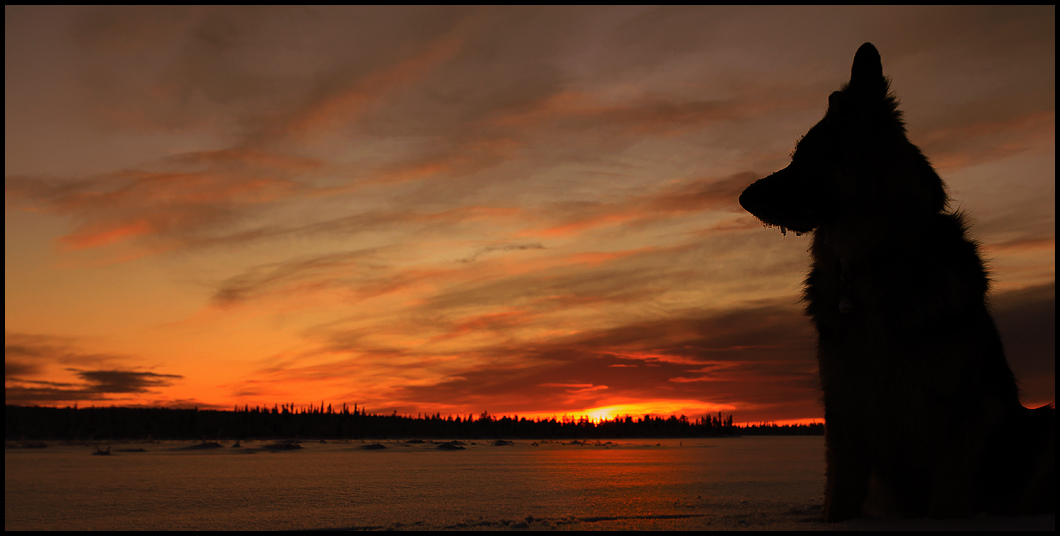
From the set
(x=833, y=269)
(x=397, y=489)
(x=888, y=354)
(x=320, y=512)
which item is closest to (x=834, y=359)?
(x=888, y=354)

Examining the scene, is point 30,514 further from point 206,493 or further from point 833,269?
point 833,269

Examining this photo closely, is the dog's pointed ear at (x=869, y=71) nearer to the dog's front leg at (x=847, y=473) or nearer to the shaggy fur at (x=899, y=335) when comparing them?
the shaggy fur at (x=899, y=335)

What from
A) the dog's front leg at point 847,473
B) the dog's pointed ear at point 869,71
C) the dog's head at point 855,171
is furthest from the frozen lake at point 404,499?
the dog's pointed ear at point 869,71

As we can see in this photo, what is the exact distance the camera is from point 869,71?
3928mm

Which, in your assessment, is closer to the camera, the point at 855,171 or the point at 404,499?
the point at 855,171

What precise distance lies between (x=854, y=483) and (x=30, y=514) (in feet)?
23.9

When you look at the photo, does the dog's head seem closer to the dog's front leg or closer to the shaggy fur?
the shaggy fur

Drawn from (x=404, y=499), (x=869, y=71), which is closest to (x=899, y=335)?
(x=869, y=71)

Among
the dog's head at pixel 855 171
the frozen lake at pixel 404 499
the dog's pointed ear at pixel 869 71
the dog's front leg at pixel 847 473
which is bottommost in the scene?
the frozen lake at pixel 404 499

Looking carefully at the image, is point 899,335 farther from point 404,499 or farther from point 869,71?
point 404,499

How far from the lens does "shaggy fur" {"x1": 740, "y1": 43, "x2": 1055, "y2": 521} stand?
3.83 metres

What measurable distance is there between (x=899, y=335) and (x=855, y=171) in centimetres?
101

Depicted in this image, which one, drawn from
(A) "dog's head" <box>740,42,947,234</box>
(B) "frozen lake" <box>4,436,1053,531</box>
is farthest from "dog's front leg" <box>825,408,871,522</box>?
(A) "dog's head" <box>740,42,947,234</box>

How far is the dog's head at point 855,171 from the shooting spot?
3918mm
